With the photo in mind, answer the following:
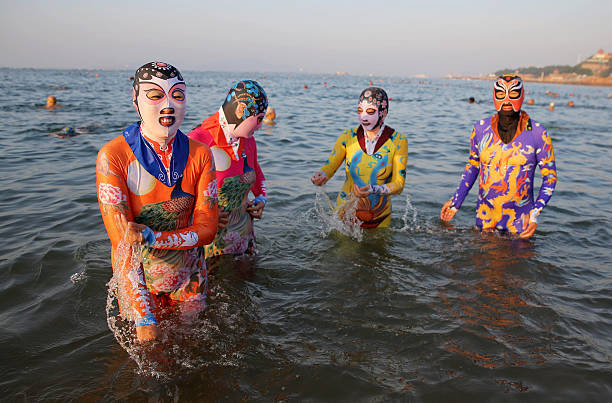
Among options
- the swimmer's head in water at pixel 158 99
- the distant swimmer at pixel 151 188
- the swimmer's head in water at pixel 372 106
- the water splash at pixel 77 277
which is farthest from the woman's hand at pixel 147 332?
the swimmer's head in water at pixel 372 106

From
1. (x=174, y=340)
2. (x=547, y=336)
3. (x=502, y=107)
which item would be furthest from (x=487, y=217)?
(x=174, y=340)

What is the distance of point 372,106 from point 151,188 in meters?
2.95

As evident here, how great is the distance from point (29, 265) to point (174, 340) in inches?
111

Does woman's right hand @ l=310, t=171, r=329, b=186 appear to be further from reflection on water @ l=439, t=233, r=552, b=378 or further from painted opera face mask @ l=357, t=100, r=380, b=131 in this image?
reflection on water @ l=439, t=233, r=552, b=378

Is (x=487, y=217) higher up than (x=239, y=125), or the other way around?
(x=239, y=125)

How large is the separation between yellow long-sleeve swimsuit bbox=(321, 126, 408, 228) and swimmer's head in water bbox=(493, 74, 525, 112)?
1.18 m

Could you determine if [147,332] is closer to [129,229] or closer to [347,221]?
[129,229]

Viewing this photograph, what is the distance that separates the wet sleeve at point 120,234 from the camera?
2.47m

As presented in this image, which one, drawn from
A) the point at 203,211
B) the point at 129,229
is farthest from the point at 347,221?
the point at 129,229

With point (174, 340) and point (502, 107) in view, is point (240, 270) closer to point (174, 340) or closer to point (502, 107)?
point (174, 340)

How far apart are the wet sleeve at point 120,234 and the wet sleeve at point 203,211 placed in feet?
1.10

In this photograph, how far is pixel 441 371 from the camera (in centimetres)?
330

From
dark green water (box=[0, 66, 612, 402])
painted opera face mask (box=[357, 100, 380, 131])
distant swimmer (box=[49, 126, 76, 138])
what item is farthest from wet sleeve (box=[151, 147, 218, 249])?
distant swimmer (box=[49, 126, 76, 138])

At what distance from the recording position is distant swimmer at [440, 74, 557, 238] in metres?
4.77
